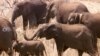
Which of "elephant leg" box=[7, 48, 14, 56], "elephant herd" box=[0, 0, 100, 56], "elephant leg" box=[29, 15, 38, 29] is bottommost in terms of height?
"elephant leg" box=[29, 15, 38, 29]

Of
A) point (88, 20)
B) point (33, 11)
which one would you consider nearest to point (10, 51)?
point (88, 20)

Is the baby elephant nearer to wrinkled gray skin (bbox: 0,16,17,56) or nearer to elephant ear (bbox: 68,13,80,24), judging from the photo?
wrinkled gray skin (bbox: 0,16,17,56)

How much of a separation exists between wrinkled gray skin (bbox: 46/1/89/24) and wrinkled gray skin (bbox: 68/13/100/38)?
0.67 meters

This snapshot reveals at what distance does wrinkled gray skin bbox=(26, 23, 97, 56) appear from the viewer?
7.15 metres

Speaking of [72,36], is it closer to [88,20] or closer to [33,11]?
[88,20]

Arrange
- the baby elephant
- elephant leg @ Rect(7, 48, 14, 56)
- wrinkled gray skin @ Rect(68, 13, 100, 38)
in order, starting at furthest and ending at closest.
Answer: wrinkled gray skin @ Rect(68, 13, 100, 38)
the baby elephant
elephant leg @ Rect(7, 48, 14, 56)

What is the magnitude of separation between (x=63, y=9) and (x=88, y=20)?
136 cm

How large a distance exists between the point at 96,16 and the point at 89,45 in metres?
1.03

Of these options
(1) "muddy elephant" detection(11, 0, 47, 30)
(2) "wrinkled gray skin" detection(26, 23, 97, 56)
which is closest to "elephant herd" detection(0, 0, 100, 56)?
(2) "wrinkled gray skin" detection(26, 23, 97, 56)

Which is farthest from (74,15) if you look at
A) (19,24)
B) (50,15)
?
(19,24)

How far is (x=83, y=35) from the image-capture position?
23.3ft

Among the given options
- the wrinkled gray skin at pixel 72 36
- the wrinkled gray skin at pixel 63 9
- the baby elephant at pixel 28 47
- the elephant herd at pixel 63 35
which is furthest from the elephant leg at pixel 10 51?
the wrinkled gray skin at pixel 63 9

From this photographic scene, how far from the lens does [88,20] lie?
7988 millimetres

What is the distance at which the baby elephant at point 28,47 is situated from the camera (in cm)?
749
